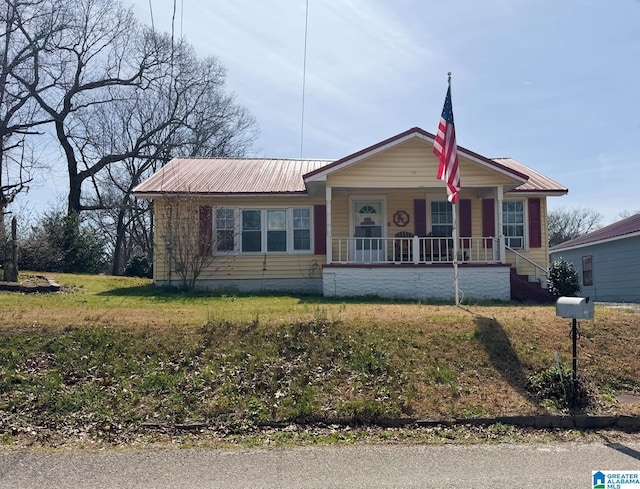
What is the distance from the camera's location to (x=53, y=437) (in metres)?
6.63

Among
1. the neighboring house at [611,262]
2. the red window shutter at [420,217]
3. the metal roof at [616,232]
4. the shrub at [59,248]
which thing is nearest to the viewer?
the red window shutter at [420,217]

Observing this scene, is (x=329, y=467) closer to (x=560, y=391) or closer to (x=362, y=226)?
(x=560, y=391)

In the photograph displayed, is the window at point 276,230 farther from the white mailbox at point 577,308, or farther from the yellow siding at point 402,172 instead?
the white mailbox at point 577,308

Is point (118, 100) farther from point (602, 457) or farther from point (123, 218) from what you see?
point (602, 457)

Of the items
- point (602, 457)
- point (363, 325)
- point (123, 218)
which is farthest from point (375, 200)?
point (123, 218)

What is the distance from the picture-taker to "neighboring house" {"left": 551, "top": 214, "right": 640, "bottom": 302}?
1964 centimetres

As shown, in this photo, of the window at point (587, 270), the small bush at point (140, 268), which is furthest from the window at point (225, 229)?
the window at point (587, 270)

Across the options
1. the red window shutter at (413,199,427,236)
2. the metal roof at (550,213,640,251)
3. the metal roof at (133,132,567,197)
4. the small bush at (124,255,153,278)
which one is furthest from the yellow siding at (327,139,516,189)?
the small bush at (124,255,153,278)

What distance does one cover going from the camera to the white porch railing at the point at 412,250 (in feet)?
52.3

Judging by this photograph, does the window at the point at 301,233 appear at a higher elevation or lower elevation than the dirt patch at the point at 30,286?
higher

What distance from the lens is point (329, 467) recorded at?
570cm

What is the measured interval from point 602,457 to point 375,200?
12163 millimetres

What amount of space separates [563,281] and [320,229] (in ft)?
22.7

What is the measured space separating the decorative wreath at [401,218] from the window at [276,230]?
2.64 meters
